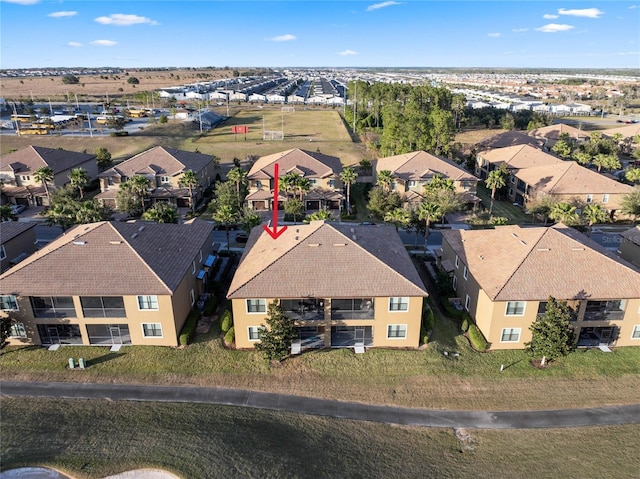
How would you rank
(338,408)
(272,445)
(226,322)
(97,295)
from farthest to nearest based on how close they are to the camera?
(226,322)
(97,295)
(338,408)
(272,445)

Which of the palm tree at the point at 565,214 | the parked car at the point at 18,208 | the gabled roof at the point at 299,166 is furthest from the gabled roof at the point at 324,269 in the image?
the parked car at the point at 18,208

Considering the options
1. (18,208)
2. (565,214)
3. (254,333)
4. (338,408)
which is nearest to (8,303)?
(254,333)

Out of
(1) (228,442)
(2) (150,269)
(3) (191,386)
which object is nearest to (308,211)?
(2) (150,269)

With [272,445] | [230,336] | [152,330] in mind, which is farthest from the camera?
[230,336]

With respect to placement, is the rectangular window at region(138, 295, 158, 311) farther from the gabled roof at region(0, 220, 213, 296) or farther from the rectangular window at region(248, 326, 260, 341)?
the rectangular window at region(248, 326, 260, 341)

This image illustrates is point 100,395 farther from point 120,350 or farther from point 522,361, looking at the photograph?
point 522,361

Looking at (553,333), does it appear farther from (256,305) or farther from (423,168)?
(423,168)

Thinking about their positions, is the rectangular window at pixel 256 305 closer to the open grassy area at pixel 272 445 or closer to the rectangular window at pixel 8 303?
the open grassy area at pixel 272 445
